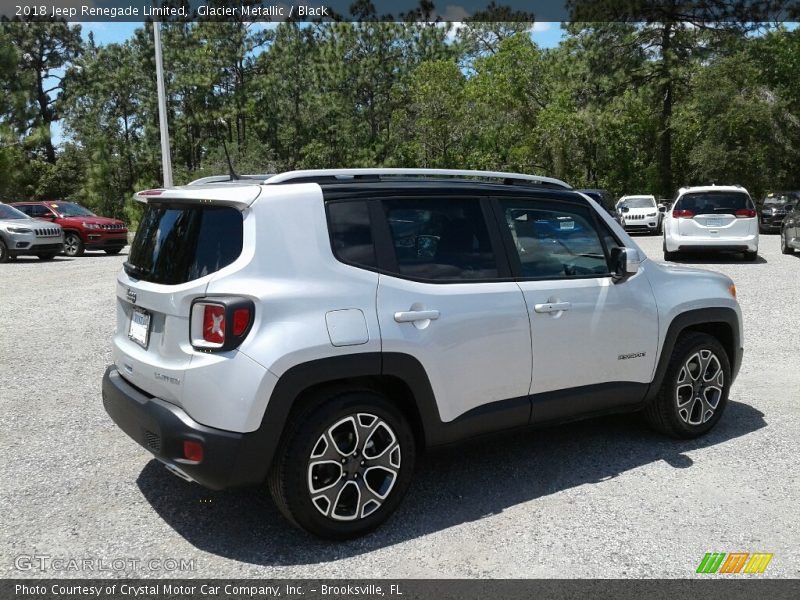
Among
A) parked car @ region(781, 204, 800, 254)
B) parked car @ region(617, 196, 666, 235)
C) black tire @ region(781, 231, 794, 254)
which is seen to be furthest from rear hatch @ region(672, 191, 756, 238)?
parked car @ region(617, 196, 666, 235)

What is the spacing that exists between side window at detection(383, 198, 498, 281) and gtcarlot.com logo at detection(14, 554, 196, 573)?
5.85 feet

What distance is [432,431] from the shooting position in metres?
3.93

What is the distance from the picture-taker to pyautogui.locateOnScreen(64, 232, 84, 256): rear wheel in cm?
2141

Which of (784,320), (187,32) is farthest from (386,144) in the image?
(784,320)

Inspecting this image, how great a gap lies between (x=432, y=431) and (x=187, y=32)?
4702cm

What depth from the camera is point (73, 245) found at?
70.8 ft

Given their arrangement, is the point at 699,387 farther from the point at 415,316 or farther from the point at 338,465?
the point at 338,465

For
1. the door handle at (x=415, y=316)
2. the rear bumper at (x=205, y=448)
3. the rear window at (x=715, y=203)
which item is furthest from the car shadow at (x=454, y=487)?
the rear window at (x=715, y=203)

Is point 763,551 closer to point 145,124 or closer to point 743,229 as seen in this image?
point 743,229

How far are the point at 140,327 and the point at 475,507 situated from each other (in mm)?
2031

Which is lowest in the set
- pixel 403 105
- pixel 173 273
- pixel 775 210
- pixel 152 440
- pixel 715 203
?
pixel 775 210

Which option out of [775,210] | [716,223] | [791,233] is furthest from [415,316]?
[775,210]

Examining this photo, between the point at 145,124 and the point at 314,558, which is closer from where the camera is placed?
the point at 314,558

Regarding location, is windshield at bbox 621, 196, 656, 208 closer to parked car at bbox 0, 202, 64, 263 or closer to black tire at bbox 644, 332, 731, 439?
parked car at bbox 0, 202, 64, 263
